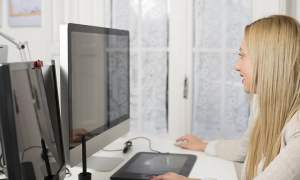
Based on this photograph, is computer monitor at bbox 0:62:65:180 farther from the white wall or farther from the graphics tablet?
the white wall

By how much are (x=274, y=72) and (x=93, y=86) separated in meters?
0.62

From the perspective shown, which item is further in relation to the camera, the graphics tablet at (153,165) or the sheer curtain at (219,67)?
the sheer curtain at (219,67)

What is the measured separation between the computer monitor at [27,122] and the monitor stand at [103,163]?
1.19 ft

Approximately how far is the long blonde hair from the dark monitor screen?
536 mm

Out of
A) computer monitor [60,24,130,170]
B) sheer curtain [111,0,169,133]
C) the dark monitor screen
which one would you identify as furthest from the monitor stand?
sheer curtain [111,0,169,133]

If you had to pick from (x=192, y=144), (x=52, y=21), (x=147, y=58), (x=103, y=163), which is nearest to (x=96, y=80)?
(x=103, y=163)

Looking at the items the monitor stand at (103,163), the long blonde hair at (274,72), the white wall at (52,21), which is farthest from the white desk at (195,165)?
the white wall at (52,21)

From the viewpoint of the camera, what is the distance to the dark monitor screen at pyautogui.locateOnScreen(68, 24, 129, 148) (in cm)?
133

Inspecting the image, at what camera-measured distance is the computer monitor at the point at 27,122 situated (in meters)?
0.81

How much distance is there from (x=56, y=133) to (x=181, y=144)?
88 centimetres

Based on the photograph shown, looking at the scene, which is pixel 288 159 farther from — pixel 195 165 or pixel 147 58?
pixel 147 58

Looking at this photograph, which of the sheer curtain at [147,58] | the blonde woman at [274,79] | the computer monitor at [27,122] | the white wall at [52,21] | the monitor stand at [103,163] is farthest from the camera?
the white wall at [52,21]

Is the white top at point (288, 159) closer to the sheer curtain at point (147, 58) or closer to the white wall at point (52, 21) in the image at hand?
the sheer curtain at point (147, 58)

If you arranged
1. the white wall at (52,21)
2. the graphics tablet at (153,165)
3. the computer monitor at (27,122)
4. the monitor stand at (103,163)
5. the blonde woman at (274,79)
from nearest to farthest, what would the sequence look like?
the computer monitor at (27,122) < the blonde woman at (274,79) < the graphics tablet at (153,165) < the monitor stand at (103,163) < the white wall at (52,21)
